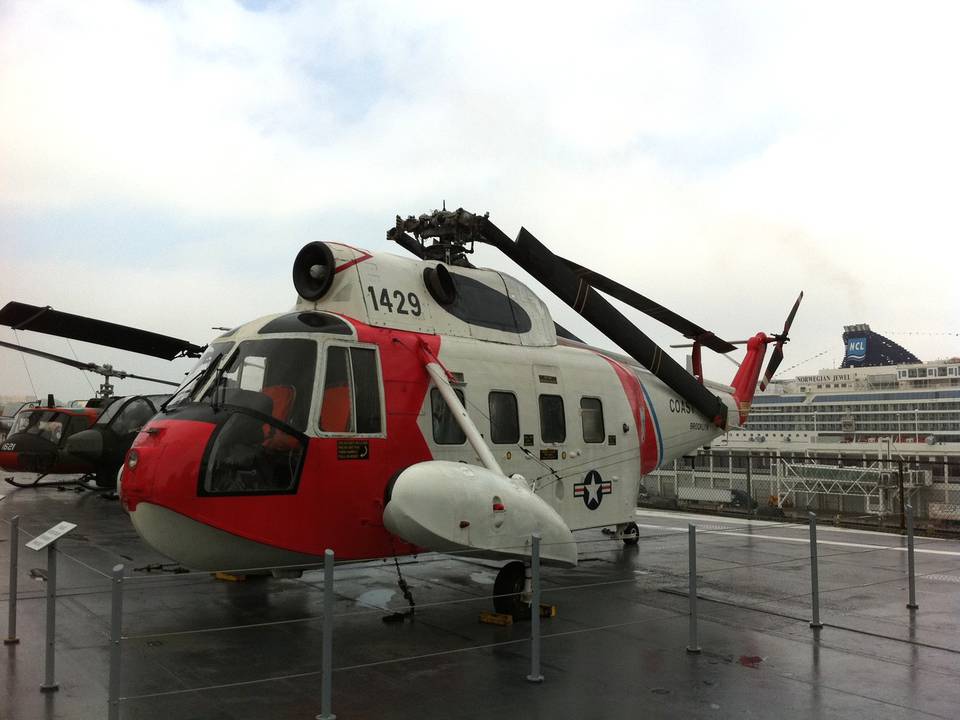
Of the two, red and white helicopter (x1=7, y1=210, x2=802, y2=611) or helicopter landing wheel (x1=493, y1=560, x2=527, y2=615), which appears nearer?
red and white helicopter (x1=7, y1=210, x2=802, y2=611)

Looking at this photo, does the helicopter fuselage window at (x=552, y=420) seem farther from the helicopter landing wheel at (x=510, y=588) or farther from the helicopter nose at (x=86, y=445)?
the helicopter nose at (x=86, y=445)

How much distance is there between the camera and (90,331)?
739 inches

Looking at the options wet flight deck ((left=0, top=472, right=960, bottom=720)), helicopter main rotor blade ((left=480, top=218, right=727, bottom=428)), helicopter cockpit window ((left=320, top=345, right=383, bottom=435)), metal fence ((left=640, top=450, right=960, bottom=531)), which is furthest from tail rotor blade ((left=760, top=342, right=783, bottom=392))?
helicopter cockpit window ((left=320, top=345, right=383, bottom=435))

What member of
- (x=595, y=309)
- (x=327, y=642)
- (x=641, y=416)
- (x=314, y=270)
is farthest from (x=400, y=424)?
(x=641, y=416)

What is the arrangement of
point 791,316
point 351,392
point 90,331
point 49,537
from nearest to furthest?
point 49,537 < point 351,392 < point 791,316 < point 90,331

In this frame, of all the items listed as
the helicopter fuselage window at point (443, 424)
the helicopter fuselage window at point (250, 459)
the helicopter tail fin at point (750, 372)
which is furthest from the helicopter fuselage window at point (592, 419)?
the helicopter tail fin at point (750, 372)

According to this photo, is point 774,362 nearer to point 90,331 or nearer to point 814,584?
point 814,584

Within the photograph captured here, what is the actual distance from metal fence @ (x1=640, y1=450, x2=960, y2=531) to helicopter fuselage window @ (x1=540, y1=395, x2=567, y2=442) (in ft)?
30.0

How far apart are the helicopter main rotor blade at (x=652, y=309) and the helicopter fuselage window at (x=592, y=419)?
7.40ft

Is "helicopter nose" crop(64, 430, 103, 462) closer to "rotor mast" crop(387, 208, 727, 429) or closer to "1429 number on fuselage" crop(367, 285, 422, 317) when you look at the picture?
"rotor mast" crop(387, 208, 727, 429)

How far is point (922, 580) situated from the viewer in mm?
11375

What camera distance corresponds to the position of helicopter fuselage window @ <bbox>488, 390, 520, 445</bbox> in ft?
31.7

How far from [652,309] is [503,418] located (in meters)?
5.23

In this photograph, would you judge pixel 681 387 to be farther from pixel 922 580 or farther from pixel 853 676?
pixel 853 676
